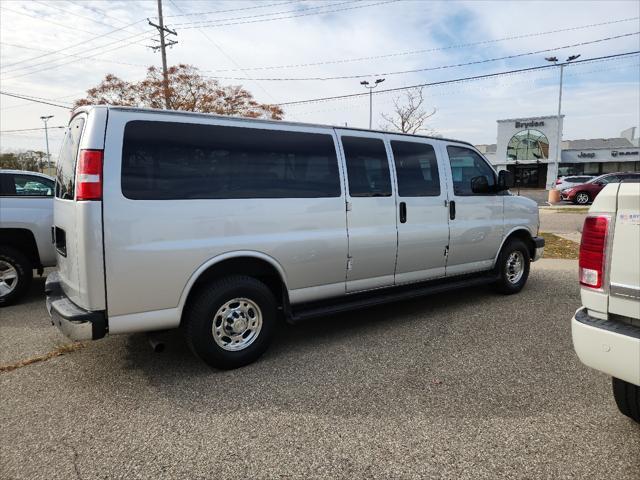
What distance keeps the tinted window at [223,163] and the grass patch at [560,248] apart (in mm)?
6655

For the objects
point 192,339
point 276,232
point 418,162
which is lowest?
point 192,339

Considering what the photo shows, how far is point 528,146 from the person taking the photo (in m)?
49.3

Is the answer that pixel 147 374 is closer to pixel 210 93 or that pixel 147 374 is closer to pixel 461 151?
pixel 461 151

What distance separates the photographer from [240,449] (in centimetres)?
269

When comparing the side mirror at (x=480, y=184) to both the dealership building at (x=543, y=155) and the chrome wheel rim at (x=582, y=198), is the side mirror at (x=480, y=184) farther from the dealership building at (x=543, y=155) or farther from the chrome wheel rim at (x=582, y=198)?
the dealership building at (x=543, y=155)

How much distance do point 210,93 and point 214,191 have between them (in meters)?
23.0

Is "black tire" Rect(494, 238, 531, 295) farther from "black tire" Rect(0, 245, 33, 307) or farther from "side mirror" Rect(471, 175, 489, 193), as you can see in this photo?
"black tire" Rect(0, 245, 33, 307)

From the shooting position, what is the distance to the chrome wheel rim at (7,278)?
5.75 metres

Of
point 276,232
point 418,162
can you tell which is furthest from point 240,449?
point 418,162

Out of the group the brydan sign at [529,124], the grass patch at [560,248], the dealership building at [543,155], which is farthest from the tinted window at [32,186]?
the brydan sign at [529,124]

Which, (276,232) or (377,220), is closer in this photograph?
(276,232)

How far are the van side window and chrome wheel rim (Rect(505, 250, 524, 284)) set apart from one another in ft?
3.56

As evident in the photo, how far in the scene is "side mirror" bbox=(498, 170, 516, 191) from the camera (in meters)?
5.61

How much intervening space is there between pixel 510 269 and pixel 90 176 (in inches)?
205
